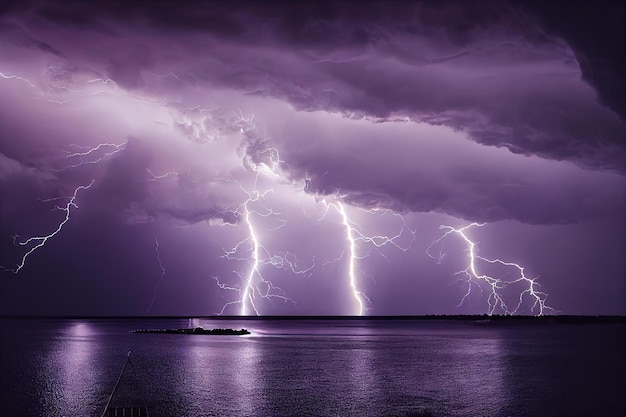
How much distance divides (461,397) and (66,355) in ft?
103

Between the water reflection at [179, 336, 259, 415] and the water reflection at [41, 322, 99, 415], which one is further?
the water reflection at [179, 336, 259, 415]

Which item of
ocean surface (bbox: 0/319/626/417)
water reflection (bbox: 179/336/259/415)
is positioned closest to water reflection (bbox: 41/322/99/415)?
ocean surface (bbox: 0/319/626/417)

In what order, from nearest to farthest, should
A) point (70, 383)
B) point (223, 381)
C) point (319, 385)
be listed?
point (319, 385)
point (70, 383)
point (223, 381)

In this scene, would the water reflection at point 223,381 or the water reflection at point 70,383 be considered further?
the water reflection at point 223,381

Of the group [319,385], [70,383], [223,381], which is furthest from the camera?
[223,381]

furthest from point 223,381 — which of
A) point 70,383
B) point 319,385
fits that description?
point 70,383

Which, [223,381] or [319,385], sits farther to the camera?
[223,381]

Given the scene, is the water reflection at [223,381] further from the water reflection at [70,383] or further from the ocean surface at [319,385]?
the water reflection at [70,383]

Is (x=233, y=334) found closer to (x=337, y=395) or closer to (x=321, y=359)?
(x=321, y=359)

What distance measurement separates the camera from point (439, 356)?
44.6 meters

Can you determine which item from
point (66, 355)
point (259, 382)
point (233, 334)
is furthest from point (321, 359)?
point (233, 334)

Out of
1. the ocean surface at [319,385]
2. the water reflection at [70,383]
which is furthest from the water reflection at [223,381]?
the water reflection at [70,383]

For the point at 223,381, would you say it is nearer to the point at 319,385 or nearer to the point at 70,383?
the point at 319,385

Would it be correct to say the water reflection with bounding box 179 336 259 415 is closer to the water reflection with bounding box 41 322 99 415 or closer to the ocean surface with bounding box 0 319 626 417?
the ocean surface with bounding box 0 319 626 417
